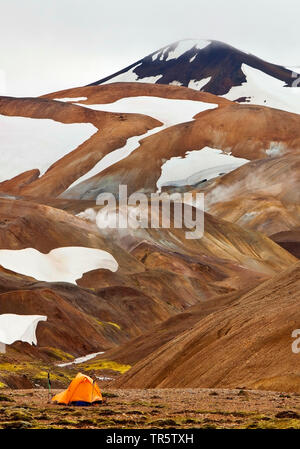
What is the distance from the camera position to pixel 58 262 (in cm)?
8938

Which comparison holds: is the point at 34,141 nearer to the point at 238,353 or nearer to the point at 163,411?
the point at 238,353

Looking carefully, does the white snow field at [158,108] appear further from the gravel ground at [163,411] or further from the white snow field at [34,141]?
the gravel ground at [163,411]

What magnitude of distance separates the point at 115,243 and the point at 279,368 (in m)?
72.5

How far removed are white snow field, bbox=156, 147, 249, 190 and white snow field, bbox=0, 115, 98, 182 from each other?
2305 centimetres

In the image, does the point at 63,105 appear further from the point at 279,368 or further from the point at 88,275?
the point at 279,368

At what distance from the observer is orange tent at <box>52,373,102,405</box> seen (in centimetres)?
2406

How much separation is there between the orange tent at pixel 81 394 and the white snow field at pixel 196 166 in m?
122

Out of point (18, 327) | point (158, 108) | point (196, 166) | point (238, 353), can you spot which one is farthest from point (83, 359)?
point (158, 108)

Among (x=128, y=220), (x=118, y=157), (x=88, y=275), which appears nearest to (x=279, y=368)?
(x=88, y=275)

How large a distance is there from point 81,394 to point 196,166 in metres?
129

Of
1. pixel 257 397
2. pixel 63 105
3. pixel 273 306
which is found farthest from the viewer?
pixel 63 105

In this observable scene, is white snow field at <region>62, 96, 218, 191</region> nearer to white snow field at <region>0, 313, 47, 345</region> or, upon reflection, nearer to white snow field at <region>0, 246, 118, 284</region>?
white snow field at <region>0, 246, 118, 284</region>

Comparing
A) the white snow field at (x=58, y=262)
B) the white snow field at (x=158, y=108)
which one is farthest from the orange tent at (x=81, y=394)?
the white snow field at (x=158, y=108)

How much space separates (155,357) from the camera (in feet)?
126
